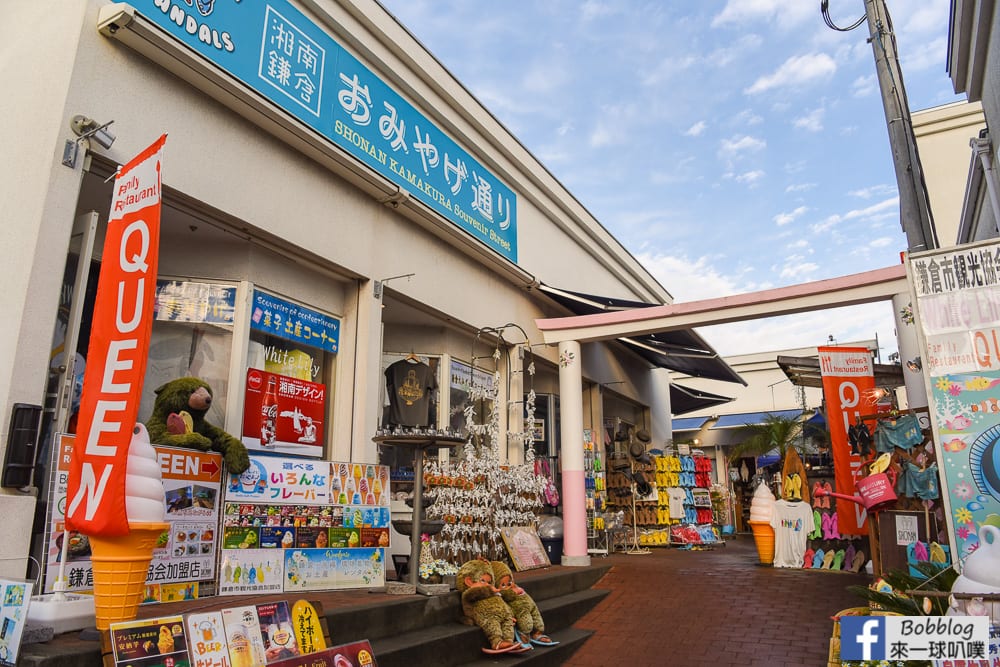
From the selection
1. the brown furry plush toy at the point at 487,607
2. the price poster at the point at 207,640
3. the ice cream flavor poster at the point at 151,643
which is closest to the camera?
the ice cream flavor poster at the point at 151,643

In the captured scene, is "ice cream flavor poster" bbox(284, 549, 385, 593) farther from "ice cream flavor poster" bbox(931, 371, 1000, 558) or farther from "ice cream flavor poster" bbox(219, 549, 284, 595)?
"ice cream flavor poster" bbox(931, 371, 1000, 558)

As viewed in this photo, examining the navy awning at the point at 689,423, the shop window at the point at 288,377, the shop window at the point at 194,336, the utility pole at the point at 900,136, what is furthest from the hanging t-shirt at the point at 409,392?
the navy awning at the point at 689,423

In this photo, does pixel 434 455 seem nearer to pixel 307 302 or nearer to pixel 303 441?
pixel 303 441

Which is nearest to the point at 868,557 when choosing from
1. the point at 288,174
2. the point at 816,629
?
the point at 816,629

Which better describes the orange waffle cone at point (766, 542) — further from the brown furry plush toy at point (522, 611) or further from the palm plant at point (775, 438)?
the brown furry plush toy at point (522, 611)

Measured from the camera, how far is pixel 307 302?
6941 mm

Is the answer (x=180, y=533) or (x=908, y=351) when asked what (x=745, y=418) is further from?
(x=180, y=533)

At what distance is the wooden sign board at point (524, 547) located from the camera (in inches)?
302

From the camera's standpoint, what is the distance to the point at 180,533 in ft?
15.2

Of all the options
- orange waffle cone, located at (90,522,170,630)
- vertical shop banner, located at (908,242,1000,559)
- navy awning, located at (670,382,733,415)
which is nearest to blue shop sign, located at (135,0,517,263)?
orange waffle cone, located at (90,522,170,630)

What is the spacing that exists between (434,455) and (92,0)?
19.0 ft

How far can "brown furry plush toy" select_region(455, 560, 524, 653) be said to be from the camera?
201 inches

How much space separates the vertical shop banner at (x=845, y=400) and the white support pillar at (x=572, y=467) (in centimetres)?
316

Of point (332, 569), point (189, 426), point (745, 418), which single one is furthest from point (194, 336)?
point (745, 418)
